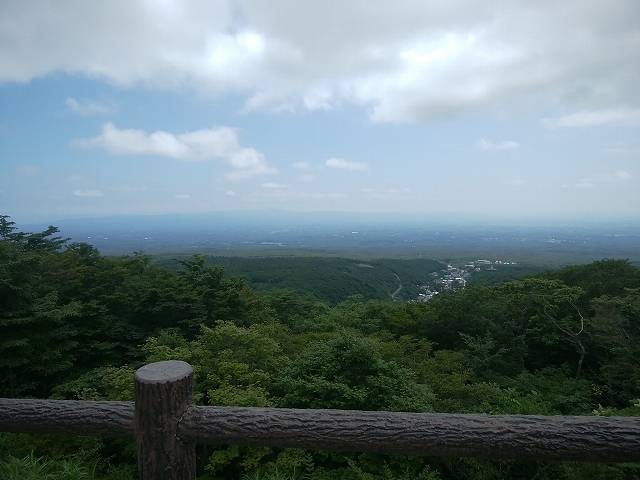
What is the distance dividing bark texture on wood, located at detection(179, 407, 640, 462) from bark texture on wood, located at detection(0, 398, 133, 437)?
1.15ft

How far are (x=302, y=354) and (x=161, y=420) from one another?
537cm

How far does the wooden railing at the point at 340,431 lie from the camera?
1.48 metres

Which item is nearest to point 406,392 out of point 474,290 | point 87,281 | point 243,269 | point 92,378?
point 92,378

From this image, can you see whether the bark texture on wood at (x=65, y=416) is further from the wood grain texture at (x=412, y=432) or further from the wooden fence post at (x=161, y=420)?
the wooden fence post at (x=161, y=420)

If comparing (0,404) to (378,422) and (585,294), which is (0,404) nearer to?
(378,422)

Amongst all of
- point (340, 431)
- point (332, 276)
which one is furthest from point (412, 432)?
point (332, 276)

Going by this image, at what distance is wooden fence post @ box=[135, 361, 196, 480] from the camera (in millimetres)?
1491

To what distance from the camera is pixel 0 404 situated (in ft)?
5.59

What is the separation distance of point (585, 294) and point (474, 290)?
149 inches

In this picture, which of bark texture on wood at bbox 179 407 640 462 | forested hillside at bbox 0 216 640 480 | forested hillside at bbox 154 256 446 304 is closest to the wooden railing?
bark texture on wood at bbox 179 407 640 462

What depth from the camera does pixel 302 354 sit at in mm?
6676

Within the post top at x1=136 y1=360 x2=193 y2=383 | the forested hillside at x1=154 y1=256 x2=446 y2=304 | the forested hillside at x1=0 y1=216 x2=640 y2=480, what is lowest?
the forested hillside at x1=154 y1=256 x2=446 y2=304

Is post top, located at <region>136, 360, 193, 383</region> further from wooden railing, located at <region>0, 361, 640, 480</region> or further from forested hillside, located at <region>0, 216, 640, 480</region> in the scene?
forested hillside, located at <region>0, 216, 640, 480</region>

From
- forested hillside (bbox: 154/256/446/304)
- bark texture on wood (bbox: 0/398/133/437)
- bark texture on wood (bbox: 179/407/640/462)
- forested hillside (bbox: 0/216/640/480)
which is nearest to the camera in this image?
bark texture on wood (bbox: 179/407/640/462)
